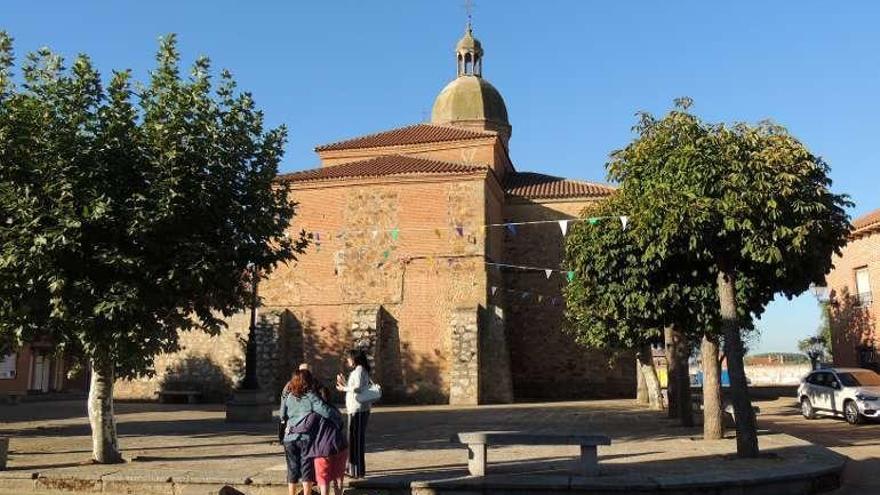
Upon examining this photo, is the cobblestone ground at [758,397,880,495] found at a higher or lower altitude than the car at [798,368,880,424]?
lower

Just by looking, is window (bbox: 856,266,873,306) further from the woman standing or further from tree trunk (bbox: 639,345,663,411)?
the woman standing

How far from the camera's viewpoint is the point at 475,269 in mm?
22078

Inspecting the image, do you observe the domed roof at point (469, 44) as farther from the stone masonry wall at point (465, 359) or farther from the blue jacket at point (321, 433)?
the blue jacket at point (321, 433)

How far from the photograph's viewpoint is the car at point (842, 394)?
50.4ft

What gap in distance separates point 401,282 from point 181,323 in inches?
542

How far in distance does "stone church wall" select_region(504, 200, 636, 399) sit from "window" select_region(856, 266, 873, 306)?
808 centimetres

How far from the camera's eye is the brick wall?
22.5m

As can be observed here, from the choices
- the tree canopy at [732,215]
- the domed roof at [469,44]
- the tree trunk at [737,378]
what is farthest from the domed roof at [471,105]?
the tree trunk at [737,378]

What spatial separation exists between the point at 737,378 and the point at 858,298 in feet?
61.6

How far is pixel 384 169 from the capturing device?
2353 centimetres

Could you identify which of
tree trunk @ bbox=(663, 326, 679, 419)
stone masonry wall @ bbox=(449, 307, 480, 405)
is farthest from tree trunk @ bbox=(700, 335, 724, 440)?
stone masonry wall @ bbox=(449, 307, 480, 405)

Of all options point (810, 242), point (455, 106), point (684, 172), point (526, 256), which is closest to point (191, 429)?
point (684, 172)

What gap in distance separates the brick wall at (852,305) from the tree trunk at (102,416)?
2161 centimetres

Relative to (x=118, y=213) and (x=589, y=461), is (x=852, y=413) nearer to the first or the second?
(x=589, y=461)
